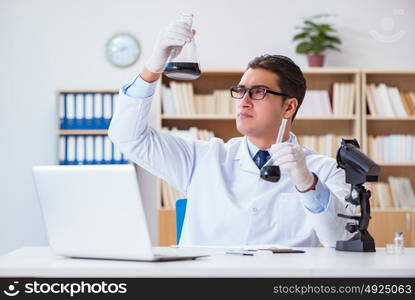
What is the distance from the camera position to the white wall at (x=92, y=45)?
5.41 meters

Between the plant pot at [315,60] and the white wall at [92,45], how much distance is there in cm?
20

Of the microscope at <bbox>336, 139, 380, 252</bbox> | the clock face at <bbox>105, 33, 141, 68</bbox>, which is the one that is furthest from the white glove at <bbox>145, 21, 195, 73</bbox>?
the clock face at <bbox>105, 33, 141, 68</bbox>

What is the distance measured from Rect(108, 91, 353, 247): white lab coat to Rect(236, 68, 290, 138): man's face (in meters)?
0.07

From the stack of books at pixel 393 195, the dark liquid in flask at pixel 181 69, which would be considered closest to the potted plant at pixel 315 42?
the stack of books at pixel 393 195

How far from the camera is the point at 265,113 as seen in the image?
8.24 ft

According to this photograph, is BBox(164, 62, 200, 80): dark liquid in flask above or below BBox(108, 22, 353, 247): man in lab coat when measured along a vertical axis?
above

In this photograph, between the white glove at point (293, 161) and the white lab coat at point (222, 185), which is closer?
the white glove at point (293, 161)

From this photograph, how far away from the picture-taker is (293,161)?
1.97 meters

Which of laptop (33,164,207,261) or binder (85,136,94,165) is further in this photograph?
binder (85,136,94,165)

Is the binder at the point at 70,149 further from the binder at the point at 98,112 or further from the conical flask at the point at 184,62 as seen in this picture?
the conical flask at the point at 184,62

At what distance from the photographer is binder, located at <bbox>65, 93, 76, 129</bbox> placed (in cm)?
517

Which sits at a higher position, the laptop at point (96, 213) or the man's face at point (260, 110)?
the man's face at point (260, 110)

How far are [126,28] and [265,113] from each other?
10.3 feet

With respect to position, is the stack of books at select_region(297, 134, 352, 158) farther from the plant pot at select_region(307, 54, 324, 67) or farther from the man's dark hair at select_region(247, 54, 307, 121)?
the man's dark hair at select_region(247, 54, 307, 121)
